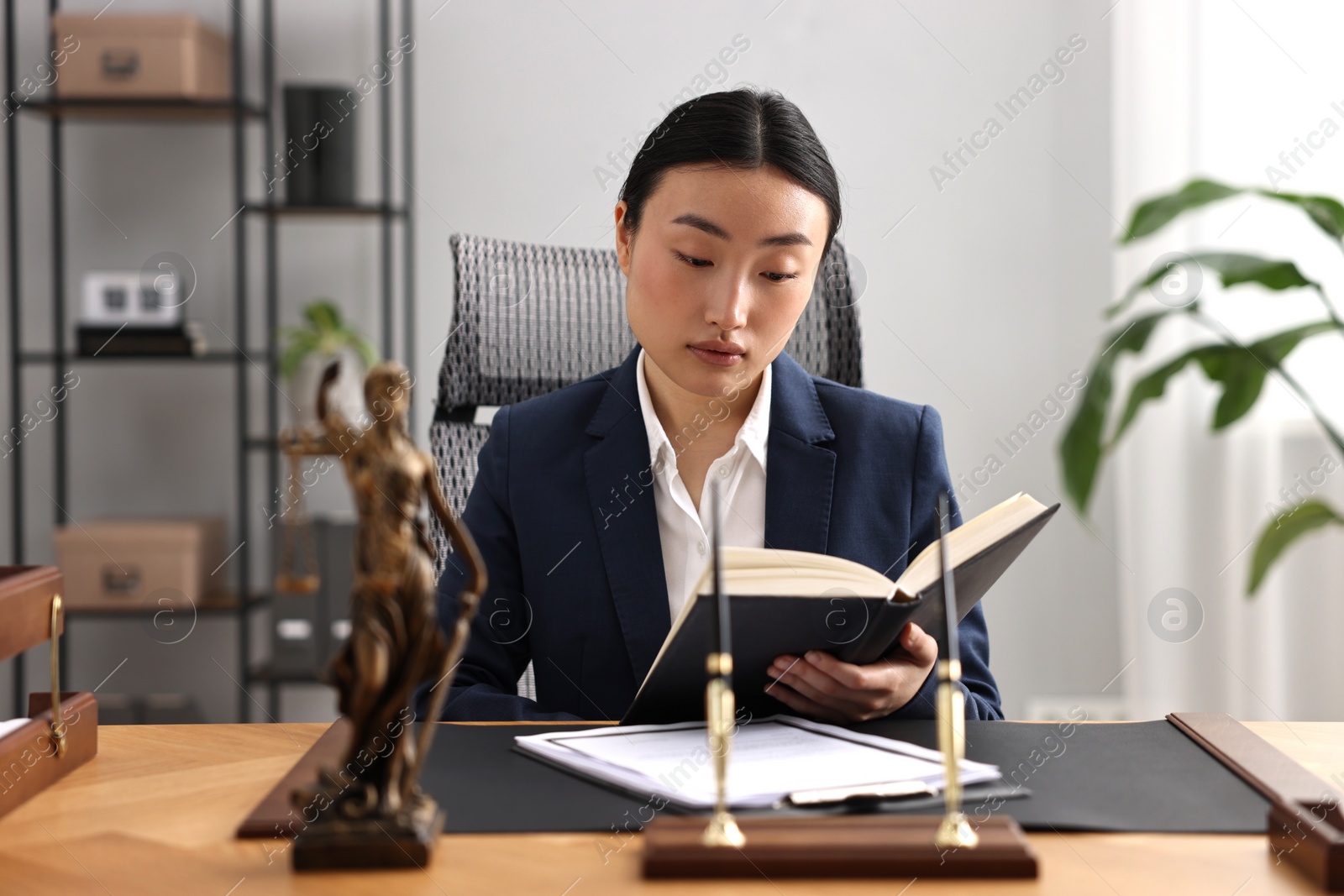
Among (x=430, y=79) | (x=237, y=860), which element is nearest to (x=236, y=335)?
(x=430, y=79)

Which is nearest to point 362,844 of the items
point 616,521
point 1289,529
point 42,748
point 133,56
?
point 42,748

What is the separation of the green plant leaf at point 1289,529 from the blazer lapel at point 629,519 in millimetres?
1190

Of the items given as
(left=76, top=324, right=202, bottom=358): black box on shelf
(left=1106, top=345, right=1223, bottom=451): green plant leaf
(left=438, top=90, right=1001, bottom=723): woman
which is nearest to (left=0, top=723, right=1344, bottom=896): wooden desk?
(left=438, top=90, right=1001, bottom=723): woman

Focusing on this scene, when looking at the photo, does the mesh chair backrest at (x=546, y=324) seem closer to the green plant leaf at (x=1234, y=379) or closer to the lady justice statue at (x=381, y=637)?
the lady justice statue at (x=381, y=637)

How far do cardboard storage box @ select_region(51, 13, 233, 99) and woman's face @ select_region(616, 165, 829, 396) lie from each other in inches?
64.2

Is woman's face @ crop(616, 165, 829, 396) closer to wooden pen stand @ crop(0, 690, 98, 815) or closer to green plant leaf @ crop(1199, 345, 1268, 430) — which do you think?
wooden pen stand @ crop(0, 690, 98, 815)

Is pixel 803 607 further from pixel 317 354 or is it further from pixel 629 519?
pixel 317 354

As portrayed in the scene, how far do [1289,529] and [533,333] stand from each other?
1292 millimetres

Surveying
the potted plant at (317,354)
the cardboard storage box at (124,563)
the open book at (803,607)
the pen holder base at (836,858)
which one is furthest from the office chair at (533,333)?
the cardboard storage box at (124,563)

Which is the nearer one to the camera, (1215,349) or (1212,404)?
(1215,349)

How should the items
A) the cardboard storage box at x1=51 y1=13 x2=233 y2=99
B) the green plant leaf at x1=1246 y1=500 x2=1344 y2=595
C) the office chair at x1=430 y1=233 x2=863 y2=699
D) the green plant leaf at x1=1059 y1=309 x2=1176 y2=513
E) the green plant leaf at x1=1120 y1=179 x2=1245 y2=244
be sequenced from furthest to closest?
the cardboard storage box at x1=51 y1=13 x2=233 y2=99, the green plant leaf at x1=1059 y1=309 x2=1176 y2=513, the green plant leaf at x1=1120 y1=179 x2=1245 y2=244, the green plant leaf at x1=1246 y1=500 x2=1344 y2=595, the office chair at x1=430 y1=233 x2=863 y2=699

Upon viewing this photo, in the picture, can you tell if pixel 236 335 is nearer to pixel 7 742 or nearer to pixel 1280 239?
pixel 7 742

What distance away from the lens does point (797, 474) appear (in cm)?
119

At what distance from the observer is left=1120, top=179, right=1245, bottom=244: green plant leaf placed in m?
1.96
